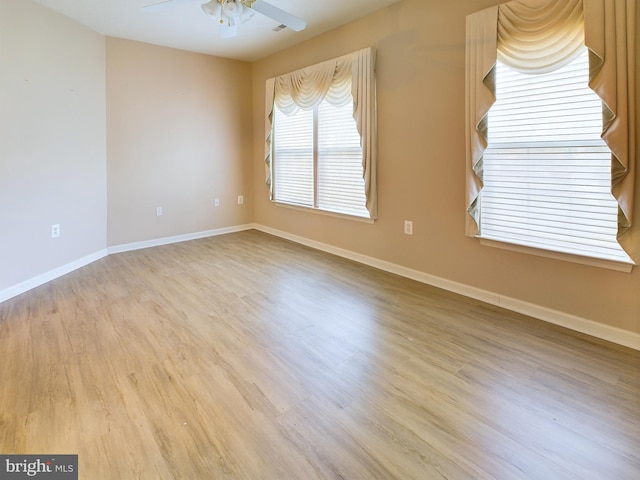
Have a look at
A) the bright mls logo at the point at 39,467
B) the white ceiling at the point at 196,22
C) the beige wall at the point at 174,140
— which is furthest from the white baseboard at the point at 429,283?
the white ceiling at the point at 196,22

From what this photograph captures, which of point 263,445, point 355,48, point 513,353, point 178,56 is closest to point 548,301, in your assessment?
point 513,353

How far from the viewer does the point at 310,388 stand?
1.79m

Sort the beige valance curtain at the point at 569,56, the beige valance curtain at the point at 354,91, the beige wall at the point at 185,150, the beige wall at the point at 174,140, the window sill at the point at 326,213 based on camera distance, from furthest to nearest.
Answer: the beige wall at the point at 174,140
the window sill at the point at 326,213
the beige valance curtain at the point at 354,91
the beige wall at the point at 185,150
the beige valance curtain at the point at 569,56

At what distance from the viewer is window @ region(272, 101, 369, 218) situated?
3.92 meters

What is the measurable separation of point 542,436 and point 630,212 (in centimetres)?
146

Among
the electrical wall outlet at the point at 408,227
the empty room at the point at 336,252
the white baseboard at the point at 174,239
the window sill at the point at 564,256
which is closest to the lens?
the empty room at the point at 336,252

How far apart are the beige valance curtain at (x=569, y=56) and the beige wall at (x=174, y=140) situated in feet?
12.0

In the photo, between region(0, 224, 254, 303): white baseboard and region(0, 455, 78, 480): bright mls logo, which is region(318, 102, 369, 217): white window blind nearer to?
region(0, 224, 254, 303): white baseboard

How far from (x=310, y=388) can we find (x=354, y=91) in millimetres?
2990

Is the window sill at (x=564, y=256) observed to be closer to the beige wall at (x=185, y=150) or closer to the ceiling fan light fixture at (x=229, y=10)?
the beige wall at (x=185, y=150)

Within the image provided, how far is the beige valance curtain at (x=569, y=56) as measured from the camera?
6.57 feet

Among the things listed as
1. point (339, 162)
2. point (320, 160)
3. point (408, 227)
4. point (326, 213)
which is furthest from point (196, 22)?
point (408, 227)

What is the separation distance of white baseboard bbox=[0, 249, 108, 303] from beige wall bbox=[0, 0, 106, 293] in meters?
0.04

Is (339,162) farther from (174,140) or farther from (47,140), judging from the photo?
(47,140)
